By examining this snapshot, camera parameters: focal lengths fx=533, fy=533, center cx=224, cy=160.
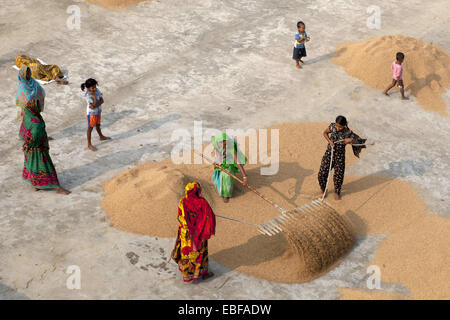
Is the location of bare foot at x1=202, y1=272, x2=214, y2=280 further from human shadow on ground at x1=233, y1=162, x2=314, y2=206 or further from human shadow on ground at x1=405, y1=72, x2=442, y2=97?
human shadow on ground at x1=405, y1=72, x2=442, y2=97

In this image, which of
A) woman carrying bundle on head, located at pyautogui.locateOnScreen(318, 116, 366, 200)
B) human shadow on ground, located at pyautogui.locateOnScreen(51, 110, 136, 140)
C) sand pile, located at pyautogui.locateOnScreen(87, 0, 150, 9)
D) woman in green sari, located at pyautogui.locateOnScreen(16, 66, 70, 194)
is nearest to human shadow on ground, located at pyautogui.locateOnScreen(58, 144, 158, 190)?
woman in green sari, located at pyautogui.locateOnScreen(16, 66, 70, 194)

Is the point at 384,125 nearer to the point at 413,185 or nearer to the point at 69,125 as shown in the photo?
the point at 413,185

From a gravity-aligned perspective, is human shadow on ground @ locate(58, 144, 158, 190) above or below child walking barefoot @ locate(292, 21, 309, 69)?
below

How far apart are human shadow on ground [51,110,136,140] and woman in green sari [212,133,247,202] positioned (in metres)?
3.45

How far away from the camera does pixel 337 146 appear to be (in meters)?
8.79

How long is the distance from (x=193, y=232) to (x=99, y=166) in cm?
345

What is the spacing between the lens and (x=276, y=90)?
12.6m

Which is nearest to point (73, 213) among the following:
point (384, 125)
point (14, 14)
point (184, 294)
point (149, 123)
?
point (184, 294)

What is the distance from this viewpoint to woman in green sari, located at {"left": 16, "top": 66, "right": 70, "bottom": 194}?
8.71m

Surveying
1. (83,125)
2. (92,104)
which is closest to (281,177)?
(92,104)

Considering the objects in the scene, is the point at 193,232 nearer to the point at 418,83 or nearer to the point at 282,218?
the point at 282,218

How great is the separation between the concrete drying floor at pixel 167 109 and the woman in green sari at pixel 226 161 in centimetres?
144

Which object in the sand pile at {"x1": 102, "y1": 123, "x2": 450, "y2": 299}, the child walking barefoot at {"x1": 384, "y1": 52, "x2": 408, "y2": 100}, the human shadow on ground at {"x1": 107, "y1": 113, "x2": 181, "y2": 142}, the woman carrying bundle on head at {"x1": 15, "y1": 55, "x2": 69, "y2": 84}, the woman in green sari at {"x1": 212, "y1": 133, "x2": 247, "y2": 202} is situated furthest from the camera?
the woman carrying bundle on head at {"x1": 15, "y1": 55, "x2": 69, "y2": 84}

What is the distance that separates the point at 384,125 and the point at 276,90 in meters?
2.64
